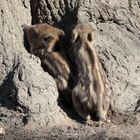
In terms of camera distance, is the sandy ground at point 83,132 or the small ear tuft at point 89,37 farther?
the small ear tuft at point 89,37

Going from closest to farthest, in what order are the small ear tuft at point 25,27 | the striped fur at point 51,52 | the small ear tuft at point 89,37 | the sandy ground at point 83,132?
the sandy ground at point 83,132 → the striped fur at point 51,52 → the small ear tuft at point 89,37 → the small ear tuft at point 25,27

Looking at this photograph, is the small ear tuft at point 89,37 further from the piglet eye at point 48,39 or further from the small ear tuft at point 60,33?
the piglet eye at point 48,39

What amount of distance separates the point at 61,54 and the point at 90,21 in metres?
0.67

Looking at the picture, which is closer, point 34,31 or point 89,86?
point 89,86

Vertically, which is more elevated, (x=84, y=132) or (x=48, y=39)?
(x=48, y=39)

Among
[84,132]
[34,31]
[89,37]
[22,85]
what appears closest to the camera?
[84,132]

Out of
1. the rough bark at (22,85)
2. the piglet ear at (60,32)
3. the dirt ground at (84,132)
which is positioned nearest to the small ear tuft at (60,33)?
the piglet ear at (60,32)

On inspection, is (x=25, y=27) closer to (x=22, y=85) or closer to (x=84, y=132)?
(x=22, y=85)

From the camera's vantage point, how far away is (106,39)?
344 inches

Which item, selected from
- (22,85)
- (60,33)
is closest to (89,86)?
(22,85)

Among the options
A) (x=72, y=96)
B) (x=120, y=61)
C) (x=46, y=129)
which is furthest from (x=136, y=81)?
(x=46, y=129)

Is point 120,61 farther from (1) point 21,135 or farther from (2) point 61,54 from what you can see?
(1) point 21,135

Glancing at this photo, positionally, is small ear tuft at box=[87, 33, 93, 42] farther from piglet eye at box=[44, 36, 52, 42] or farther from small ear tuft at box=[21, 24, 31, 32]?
small ear tuft at box=[21, 24, 31, 32]

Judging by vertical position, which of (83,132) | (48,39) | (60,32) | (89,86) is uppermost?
(60,32)
